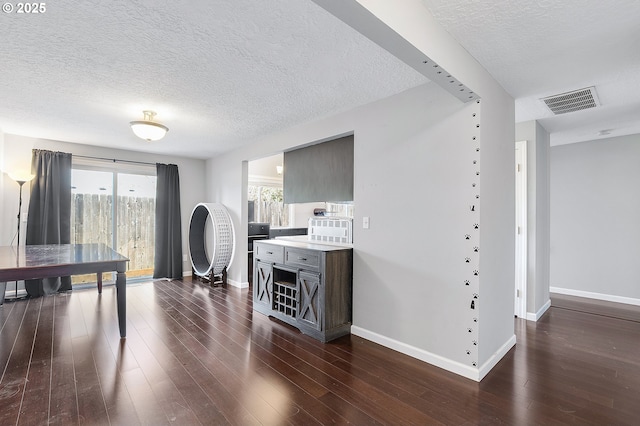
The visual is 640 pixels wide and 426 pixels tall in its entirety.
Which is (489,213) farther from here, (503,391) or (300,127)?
(300,127)

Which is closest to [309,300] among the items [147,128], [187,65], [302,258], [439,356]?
[302,258]

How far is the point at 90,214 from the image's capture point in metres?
5.09

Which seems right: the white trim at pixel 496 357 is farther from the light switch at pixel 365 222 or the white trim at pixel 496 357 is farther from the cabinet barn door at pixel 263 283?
the cabinet barn door at pixel 263 283

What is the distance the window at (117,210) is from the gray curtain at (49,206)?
237mm

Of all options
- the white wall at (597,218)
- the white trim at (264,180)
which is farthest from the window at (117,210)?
the white wall at (597,218)

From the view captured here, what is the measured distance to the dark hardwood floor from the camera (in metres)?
1.82

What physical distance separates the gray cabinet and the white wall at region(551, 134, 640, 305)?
387 cm

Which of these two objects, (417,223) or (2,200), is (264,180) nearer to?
(2,200)

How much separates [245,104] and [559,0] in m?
2.58

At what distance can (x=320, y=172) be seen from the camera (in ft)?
12.3

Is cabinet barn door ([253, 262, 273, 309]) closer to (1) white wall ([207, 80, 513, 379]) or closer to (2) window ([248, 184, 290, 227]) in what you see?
(1) white wall ([207, 80, 513, 379])

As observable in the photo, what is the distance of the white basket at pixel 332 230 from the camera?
331cm

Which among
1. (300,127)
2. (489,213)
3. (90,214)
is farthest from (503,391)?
(90,214)

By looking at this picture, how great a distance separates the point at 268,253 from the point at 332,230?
0.83 metres
